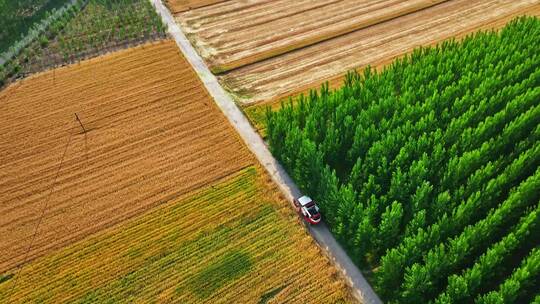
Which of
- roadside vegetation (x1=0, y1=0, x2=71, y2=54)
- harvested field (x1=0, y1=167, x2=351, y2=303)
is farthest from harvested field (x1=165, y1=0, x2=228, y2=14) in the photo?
harvested field (x1=0, y1=167, x2=351, y2=303)

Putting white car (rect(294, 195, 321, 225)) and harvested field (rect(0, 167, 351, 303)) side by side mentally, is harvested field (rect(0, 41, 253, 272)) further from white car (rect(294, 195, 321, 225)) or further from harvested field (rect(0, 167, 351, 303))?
white car (rect(294, 195, 321, 225))

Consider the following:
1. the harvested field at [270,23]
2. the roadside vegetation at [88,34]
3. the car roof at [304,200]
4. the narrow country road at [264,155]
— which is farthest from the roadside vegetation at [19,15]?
the car roof at [304,200]

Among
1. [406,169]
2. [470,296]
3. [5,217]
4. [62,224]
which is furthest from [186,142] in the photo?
[470,296]

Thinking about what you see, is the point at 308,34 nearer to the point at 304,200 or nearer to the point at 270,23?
the point at 270,23

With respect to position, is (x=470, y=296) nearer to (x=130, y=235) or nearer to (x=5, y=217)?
(x=130, y=235)

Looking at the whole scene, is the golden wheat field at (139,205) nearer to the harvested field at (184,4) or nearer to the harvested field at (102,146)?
the harvested field at (102,146)

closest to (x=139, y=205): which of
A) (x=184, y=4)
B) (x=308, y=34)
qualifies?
(x=308, y=34)
